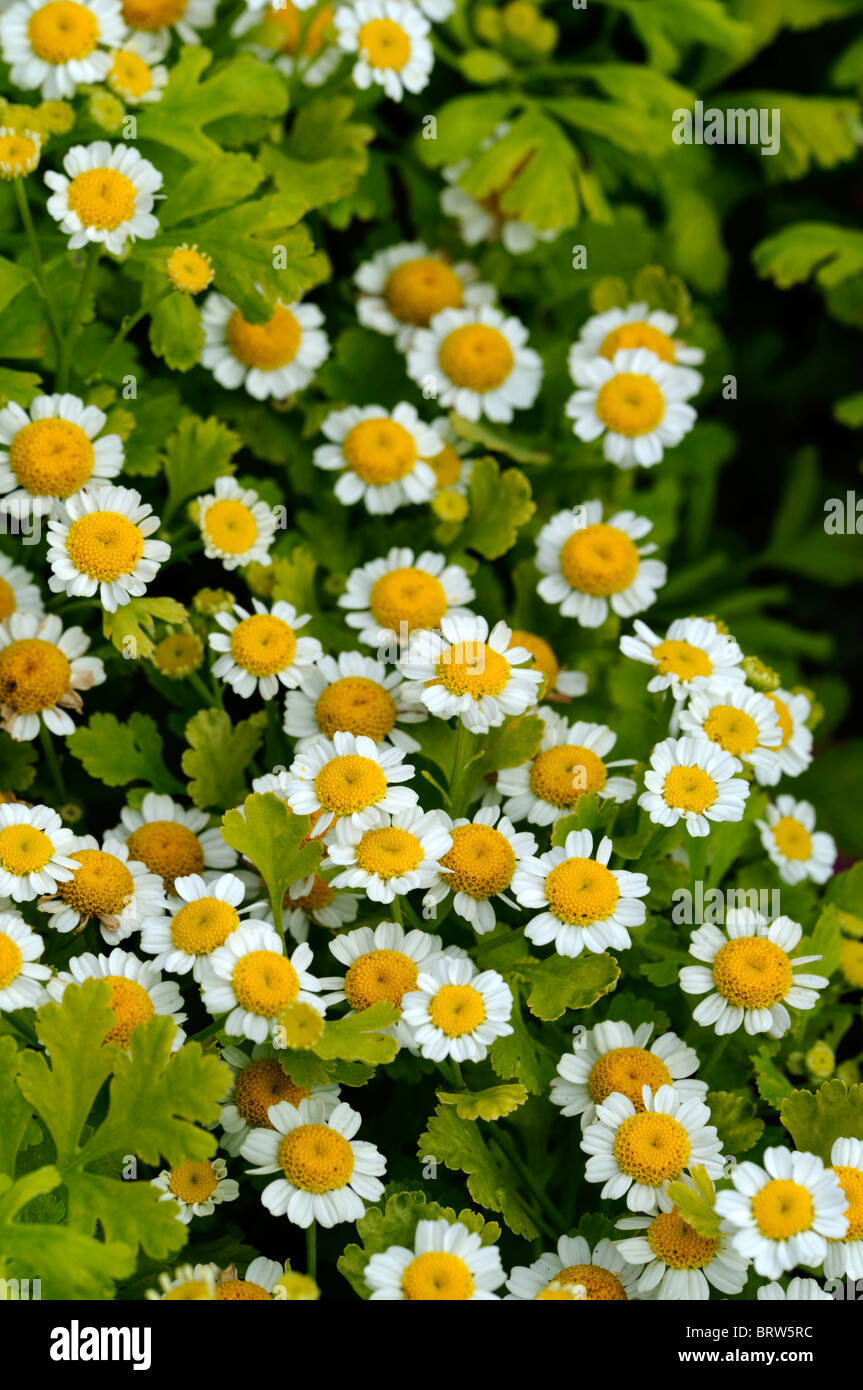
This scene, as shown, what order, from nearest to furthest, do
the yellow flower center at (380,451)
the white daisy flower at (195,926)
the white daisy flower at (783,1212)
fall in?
the white daisy flower at (783,1212)
the white daisy flower at (195,926)
the yellow flower center at (380,451)

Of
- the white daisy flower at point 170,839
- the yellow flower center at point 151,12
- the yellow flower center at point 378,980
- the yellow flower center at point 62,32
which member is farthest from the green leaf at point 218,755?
the yellow flower center at point 151,12

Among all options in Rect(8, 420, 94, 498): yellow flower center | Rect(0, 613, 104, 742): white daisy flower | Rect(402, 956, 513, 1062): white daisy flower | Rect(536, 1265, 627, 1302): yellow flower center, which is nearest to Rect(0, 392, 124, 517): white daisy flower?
Rect(8, 420, 94, 498): yellow flower center

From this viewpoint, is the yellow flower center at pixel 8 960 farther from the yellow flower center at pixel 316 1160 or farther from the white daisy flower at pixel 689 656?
the white daisy flower at pixel 689 656

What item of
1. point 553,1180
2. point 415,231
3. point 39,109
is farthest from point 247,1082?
point 415,231

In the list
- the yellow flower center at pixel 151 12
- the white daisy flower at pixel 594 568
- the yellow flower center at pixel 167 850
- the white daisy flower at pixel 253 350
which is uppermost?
the yellow flower center at pixel 151 12

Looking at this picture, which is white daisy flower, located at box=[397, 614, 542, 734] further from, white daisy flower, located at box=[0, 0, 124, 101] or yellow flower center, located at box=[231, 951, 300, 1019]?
white daisy flower, located at box=[0, 0, 124, 101]
